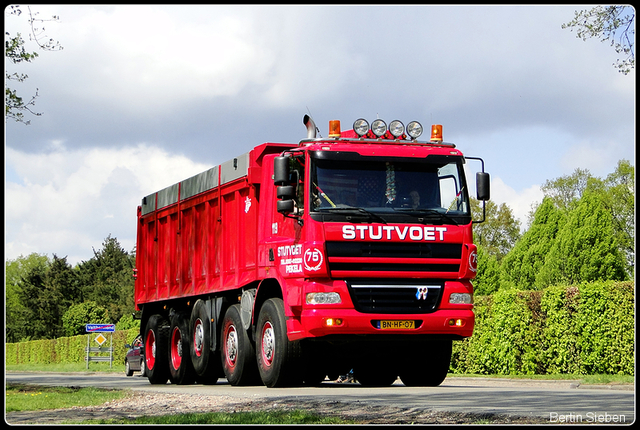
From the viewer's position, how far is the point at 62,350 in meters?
62.0

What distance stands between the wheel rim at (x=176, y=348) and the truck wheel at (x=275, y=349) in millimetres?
5009

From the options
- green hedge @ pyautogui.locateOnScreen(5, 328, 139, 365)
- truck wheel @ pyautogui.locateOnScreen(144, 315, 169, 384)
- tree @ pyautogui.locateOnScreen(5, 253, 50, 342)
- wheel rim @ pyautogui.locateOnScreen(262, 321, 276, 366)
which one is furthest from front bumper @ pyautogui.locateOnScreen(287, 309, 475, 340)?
tree @ pyautogui.locateOnScreen(5, 253, 50, 342)

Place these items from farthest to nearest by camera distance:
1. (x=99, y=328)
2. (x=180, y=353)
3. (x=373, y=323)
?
(x=99, y=328) → (x=180, y=353) → (x=373, y=323)

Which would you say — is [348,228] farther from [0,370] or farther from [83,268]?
[83,268]

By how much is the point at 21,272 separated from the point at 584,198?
337 ft

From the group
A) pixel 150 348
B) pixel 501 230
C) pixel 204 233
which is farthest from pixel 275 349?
pixel 501 230

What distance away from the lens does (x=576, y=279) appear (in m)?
41.8

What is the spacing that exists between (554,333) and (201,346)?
11283 millimetres

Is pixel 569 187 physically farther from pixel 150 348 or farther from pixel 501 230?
pixel 150 348

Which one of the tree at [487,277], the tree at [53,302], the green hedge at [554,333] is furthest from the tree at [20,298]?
the green hedge at [554,333]

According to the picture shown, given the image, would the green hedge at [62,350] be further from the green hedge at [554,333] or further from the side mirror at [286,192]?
the side mirror at [286,192]

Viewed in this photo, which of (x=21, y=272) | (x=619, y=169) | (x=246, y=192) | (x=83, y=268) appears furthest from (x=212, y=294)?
(x=21, y=272)

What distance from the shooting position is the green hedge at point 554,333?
2362cm

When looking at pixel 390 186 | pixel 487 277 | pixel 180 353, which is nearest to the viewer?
pixel 390 186
